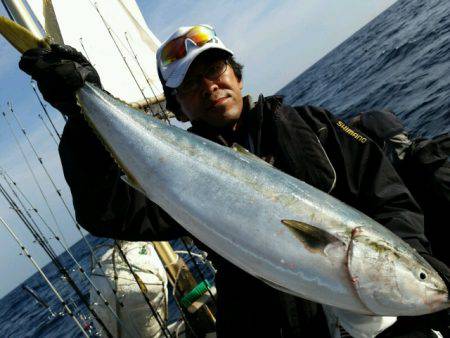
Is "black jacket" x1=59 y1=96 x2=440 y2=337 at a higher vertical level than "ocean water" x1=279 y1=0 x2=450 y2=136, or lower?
higher

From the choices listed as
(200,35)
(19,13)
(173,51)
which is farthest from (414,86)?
(173,51)

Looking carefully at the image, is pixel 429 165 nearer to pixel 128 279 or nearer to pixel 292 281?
pixel 292 281

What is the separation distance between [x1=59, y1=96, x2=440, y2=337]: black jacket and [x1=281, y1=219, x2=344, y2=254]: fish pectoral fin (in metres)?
0.61

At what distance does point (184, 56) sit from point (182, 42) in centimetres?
14

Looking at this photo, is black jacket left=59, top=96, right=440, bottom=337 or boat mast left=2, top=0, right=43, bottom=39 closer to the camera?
black jacket left=59, top=96, right=440, bottom=337

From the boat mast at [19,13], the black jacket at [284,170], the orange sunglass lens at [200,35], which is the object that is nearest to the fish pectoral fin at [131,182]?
the black jacket at [284,170]

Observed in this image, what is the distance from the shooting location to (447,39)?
17828mm

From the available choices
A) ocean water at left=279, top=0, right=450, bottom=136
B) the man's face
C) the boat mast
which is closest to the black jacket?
the man's face

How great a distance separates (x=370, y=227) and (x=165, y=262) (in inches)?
197

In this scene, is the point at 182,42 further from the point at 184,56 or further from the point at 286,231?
the point at 286,231

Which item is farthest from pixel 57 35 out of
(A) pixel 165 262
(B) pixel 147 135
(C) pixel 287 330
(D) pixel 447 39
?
(D) pixel 447 39

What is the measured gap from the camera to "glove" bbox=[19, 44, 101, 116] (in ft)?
8.29

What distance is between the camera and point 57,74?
2.51m

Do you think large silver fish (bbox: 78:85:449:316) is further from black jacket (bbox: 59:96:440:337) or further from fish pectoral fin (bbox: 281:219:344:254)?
black jacket (bbox: 59:96:440:337)
